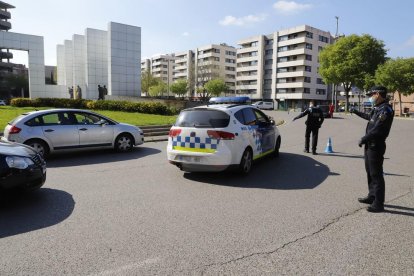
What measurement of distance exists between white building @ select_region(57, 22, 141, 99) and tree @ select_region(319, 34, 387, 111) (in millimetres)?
30598

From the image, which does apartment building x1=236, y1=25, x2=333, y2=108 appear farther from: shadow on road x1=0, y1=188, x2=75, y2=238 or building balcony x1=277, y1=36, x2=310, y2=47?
shadow on road x1=0, y1=188, x2=75, y2=238

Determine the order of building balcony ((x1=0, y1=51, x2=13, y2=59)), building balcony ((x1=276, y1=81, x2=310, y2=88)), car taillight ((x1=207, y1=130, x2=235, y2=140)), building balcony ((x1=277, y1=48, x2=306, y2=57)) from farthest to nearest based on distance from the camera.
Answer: building balcony ((x1=0, y1=51, x2=13, y2=59)), building balcony ((x1=276, y1=81, x2=310, y2=88)), building balcony ((x1=277, y1=48, x2=306, y2=57)), car taillight ((x1=207, y1=130, x2=235, y2=140))

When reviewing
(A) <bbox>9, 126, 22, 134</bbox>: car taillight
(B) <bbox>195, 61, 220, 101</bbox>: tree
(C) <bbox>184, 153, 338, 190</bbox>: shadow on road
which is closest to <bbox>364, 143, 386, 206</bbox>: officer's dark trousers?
(C) <bbox>184, 153, 338, 190</bbox>: shadow on road

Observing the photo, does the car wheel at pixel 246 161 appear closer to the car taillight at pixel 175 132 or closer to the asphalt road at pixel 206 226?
the asphalt road at pixel 206 226

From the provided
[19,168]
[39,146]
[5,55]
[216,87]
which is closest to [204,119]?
[19,168]

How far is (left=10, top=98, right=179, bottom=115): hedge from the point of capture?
25.9 meters

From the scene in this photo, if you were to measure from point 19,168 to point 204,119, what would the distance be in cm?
355

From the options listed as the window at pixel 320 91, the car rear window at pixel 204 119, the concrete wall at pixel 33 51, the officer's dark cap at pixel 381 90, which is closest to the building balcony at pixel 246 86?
the window at pixel 320 91

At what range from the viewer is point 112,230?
13.4 ft

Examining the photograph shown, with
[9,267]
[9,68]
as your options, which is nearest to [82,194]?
[9,267]

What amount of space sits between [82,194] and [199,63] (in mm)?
103898

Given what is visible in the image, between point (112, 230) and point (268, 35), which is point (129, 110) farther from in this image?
point (268, 35)

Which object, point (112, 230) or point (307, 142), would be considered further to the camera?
point (307, 142)

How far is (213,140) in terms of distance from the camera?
6605 millimetres
